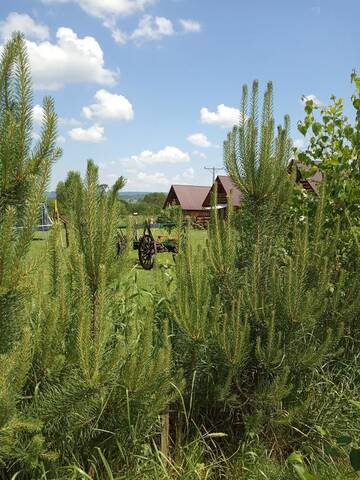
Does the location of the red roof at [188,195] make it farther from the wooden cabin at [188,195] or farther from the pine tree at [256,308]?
the pine tree at [256,308]

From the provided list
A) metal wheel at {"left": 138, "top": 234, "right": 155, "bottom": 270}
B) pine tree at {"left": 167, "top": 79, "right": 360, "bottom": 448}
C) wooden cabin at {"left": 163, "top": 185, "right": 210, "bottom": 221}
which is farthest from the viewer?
wooden cabin at {"left": 163, "top": 185, "right": 210, "bottom": 221}

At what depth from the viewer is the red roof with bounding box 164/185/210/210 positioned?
52.0m

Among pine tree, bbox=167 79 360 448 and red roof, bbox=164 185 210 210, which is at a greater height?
red roof, bbox=164 185 210 210

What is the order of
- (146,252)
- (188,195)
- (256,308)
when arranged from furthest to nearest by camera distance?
1. (188,195)
2. (146,252)
3. (256,308)

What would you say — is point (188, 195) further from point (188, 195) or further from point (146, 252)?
point (146, 252)

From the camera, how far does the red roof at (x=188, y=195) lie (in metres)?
52.0

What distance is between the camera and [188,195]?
53.2m

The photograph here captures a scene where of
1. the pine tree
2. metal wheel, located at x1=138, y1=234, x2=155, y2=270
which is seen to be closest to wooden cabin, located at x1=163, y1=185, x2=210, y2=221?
metal wheel, located at x1=138, y1=234, x2=155, y2=270

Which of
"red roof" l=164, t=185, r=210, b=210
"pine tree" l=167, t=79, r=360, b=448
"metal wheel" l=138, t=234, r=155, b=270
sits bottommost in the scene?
"metal wheel" l=138, t=234, r=155, b=270

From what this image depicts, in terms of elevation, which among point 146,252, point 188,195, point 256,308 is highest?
point 188,195

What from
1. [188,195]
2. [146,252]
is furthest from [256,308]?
[188,195]

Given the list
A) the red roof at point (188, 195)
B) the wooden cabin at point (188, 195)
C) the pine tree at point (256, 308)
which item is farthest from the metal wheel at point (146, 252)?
the red roof at point (188, 195)

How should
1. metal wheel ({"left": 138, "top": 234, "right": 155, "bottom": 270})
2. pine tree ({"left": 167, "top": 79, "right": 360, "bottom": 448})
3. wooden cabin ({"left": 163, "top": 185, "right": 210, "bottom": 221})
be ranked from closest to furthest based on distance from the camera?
pine tree ({"left": 167, "top": 79, "right": 360, "bottom": 448})
metal wheel ({"left": 138, "top": 234, "right": 155, "bottom": 270})
wooden cabin ({"left": 163, "top": 185, "right": 210, "bottom": 221})

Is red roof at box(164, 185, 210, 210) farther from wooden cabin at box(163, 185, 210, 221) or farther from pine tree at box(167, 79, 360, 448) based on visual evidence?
pine tree at box(167, 79, 360, 448)
